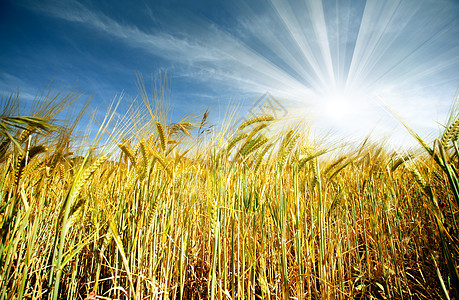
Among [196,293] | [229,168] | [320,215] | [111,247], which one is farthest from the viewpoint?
[196,293]

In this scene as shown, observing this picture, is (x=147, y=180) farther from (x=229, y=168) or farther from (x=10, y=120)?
(x=10, y=120)

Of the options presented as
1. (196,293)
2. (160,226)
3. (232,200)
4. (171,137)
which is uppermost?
(171,137)

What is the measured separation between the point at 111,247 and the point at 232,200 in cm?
93

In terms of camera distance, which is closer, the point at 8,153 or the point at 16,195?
the point at 16,195

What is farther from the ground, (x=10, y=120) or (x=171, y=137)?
(x=171, y=137)

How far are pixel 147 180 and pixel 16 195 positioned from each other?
0.65 m

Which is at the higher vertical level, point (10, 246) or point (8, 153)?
point (8, 153)

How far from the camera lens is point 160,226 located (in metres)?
1.44

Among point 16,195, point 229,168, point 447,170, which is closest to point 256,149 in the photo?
point 229,168

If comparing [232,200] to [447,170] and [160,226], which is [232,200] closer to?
[160,226]

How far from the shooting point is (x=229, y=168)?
138 cm

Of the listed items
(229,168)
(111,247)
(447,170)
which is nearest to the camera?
(447,170)

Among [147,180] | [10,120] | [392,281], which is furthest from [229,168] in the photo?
[392,281]

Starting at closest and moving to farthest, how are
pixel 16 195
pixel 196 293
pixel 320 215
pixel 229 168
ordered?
pixel 16 195 → pixel 320 215 → pixel 229 168 → pixel 196 293
